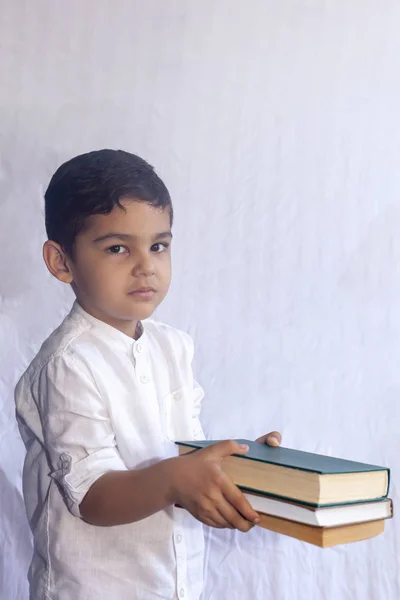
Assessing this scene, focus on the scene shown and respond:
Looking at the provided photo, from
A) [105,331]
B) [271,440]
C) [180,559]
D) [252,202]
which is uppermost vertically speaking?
[252,202]

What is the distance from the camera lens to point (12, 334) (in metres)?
1.04

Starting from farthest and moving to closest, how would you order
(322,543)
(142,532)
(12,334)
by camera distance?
1. (12,334)
2. (142,532)
3. (322,543)

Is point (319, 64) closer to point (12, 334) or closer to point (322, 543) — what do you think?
point (12, 334)

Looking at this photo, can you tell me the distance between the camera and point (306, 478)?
604 mm

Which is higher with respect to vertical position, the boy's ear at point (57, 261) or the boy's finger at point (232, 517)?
the boy's ear at point (57, 261)

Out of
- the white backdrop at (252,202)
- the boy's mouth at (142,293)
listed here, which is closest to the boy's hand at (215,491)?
the boy's mouth at (142,293)

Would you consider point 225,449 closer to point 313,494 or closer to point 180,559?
point 313,494

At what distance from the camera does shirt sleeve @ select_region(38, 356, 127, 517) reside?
70cm

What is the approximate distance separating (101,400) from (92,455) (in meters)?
0.06

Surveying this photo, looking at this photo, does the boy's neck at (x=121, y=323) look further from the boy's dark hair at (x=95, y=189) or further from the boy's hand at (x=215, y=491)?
the boy's hand at (x=215, y=491)

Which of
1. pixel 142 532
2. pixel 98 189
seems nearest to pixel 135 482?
pixel 142 532

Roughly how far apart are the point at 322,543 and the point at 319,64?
2.57 ft

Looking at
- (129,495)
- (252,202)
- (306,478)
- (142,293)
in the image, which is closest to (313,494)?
(306,478)

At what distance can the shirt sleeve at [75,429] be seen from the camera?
0.70 metres
